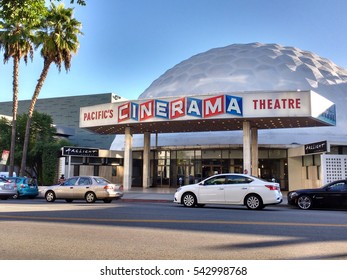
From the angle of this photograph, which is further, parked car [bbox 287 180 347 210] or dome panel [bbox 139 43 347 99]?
dome panel [bbox 139 43 347 99]

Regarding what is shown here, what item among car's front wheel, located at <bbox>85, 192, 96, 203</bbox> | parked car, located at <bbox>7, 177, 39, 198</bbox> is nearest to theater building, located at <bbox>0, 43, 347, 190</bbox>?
parked car, located at <bbox>7, 177, 39, 198</bbox>

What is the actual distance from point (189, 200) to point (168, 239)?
8258mm

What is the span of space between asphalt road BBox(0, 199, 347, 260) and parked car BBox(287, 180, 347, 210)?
18.8 ft

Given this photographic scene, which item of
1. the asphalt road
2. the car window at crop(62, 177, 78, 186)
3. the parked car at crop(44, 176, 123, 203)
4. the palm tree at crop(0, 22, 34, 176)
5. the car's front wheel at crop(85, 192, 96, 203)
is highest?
the palm tree at crop(0, 22, 34, 176)

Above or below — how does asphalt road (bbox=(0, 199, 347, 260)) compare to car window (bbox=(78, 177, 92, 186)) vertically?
below

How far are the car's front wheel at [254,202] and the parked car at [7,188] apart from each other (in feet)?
47.5

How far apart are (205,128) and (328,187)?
15550 millimetres

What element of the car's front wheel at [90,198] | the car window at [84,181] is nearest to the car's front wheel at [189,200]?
the car's front wheel at [90,198]

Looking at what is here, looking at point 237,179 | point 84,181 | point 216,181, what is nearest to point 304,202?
point 237,179

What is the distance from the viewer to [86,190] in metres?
18.5

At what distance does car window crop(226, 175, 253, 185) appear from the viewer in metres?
14.9

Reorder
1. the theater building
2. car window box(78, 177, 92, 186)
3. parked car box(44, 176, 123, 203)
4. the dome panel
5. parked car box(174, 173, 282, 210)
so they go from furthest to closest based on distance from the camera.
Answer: the dome panel < the theater building < car window box(78, 177, 92, 186) < parked car box(44, 176, 123, 203) < parked car box(174, 173, 282, 210)

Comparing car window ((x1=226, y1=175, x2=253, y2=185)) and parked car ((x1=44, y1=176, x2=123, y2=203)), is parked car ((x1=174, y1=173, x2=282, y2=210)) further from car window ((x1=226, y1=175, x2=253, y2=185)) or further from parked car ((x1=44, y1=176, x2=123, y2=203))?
parked car ((x1=44, y1=176, x2=123, y2=203))
